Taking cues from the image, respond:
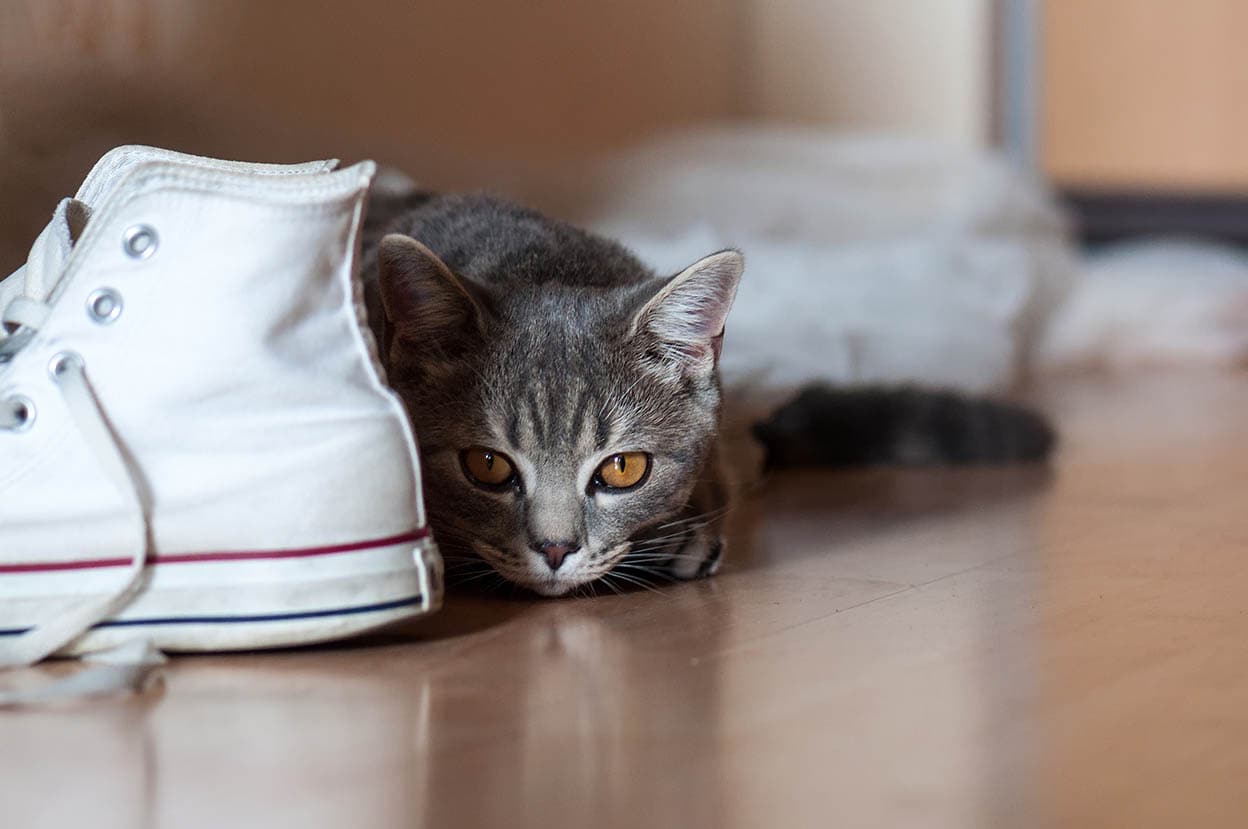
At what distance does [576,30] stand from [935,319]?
201 cm

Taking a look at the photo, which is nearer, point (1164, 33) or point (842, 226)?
point (842, 226)

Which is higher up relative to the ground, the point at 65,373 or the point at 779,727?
the point at 65,373

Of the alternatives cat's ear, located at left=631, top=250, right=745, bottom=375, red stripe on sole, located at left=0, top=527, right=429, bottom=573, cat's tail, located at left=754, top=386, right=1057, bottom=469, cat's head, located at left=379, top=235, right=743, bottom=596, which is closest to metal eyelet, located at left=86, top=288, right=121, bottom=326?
red stripe on sole, located at left=0, top=527, right=429, bottom=573

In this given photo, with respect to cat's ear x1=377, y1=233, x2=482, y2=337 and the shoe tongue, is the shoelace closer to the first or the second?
the shoe tongue

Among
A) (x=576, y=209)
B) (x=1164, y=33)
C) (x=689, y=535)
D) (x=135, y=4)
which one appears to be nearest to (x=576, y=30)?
(x=576, y=209)

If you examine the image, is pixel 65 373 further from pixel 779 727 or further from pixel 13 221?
pixel 13 221

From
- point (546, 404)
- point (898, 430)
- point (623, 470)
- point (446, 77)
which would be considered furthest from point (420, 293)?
point (446, 77)

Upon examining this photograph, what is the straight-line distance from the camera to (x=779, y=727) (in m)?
1.02

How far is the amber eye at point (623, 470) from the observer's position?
1438 mm

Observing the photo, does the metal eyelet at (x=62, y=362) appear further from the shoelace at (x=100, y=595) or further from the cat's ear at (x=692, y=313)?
the cat's ear at (x=692, y=313)

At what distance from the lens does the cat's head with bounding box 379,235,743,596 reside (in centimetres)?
140

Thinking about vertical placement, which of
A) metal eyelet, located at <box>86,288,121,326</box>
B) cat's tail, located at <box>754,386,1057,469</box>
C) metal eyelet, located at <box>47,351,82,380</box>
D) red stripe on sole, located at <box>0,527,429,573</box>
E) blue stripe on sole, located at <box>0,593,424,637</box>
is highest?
metal eyelet, located at <box>86,288,121,326</box>

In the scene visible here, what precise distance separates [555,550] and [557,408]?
13 centimetres

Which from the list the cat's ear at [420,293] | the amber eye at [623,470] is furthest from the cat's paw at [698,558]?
the cat's ear at [420,293]
